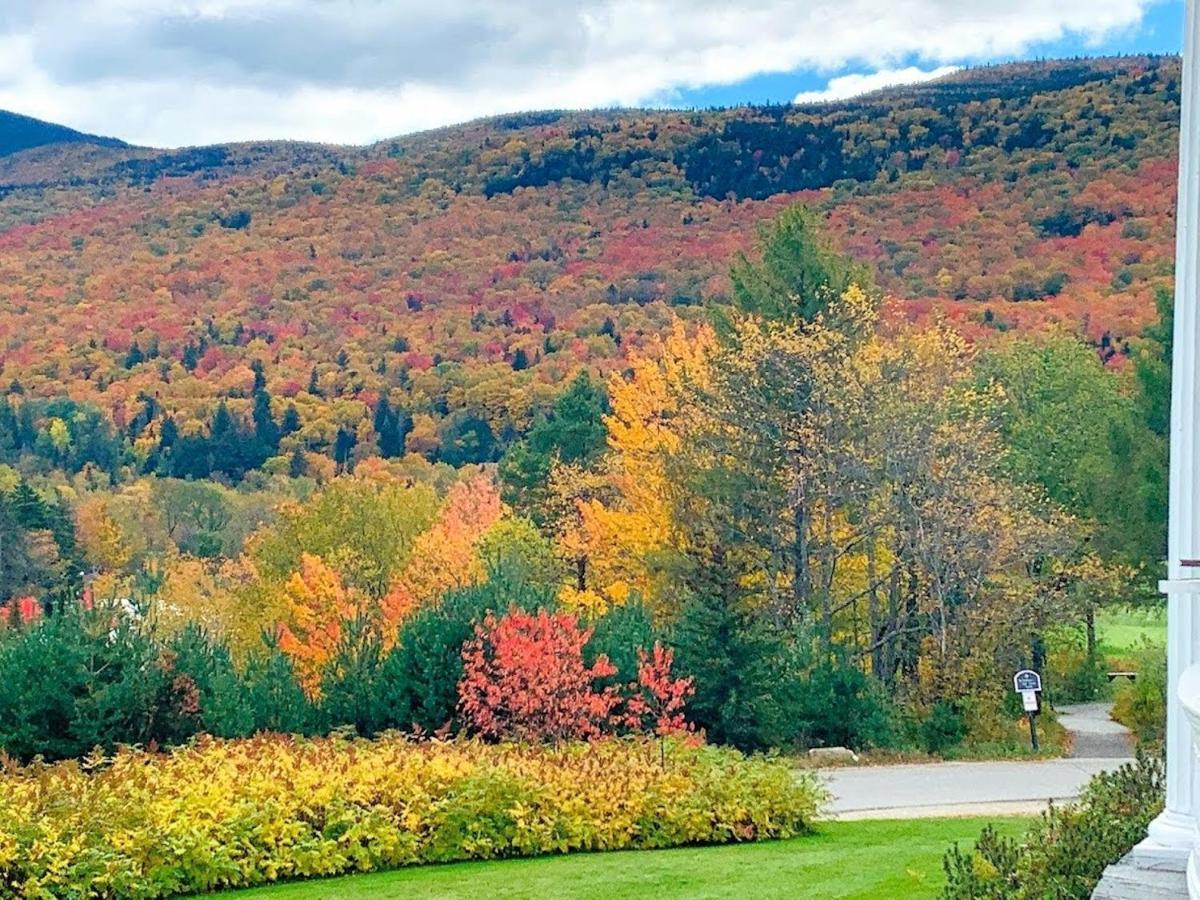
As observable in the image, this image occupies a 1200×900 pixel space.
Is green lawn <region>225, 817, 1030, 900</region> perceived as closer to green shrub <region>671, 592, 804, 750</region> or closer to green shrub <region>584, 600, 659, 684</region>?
green shrub <region>584, 600, 659, 684</region>

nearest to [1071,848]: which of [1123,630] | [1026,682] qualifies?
[1026,682]

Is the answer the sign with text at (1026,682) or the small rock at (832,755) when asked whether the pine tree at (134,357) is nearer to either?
the small rock at (832,755)

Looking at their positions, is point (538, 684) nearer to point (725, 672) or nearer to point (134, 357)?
point (725, 672)

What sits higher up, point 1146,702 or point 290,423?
point 290,423

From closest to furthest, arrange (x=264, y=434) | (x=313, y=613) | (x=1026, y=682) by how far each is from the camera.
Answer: (x=1026, y=682) < (x=313, y=613) < (x=264, y=434)

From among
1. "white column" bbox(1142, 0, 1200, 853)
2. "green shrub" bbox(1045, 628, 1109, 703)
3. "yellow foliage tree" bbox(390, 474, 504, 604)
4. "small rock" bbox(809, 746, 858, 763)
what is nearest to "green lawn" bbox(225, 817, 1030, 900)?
"white column" bbox(1142, 0, 1200, 853)

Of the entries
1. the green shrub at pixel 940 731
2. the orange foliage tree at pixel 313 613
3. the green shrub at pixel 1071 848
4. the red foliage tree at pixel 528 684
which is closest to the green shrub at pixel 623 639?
the red foliage tree at pixel 528 684

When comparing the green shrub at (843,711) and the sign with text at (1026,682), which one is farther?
the green shrub at (843,711)

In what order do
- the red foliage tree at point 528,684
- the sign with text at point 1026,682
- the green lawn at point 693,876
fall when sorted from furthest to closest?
the sign with text at point 1026,682, the red foliage tree at point 528,684, the green lawn at point 693,876

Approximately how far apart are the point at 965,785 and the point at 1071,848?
22.9 feet

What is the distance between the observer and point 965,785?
442 inches

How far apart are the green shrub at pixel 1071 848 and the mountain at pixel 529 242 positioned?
749 inches

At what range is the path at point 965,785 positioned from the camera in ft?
32.0

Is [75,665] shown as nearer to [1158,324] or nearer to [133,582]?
[1158,324]
